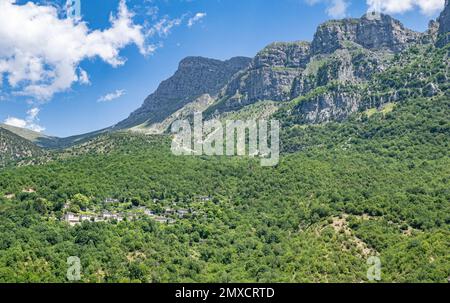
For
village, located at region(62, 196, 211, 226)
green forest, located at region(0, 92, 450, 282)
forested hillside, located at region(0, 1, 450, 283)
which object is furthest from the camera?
village, located at region(62, 196, 211, 226)

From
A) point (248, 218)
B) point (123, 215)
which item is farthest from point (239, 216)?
point (123, 215)

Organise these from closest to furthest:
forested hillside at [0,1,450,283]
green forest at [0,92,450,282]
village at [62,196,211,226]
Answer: green forest at [0,92,450,282]
forested hillside at [0,1,450,283]
village at [62,196,211,226]

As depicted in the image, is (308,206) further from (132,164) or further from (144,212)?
(132,164)

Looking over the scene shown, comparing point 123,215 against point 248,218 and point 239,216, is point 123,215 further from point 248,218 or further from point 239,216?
point 248,218

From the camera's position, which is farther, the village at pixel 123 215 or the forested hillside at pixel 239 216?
the village at pixel 123 215

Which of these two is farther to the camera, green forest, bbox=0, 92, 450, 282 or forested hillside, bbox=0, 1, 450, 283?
forested hillside, bbox=0, 1, 450, 283

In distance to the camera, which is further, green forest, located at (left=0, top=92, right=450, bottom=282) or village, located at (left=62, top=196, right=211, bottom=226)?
village, located at (left=62, top=196, right=211, bottom=226)

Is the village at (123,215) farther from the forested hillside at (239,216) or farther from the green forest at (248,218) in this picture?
the green forest at (248,218)

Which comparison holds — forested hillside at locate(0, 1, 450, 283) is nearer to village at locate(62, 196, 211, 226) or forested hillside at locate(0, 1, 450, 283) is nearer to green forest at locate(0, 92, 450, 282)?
green forest at locate(0, 92, 450, 282)

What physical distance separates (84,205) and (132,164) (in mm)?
40493

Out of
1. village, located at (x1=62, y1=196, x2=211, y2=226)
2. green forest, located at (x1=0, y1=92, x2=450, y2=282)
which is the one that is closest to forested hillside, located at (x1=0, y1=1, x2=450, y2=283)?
green forest, located at (x1=0, y1=92, x2=450, y2=282)

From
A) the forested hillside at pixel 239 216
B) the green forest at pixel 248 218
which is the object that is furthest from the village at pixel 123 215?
the green forest at pixel 248 218

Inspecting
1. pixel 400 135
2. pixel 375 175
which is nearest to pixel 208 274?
pixel 375 175

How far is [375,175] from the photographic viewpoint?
130000 mm
